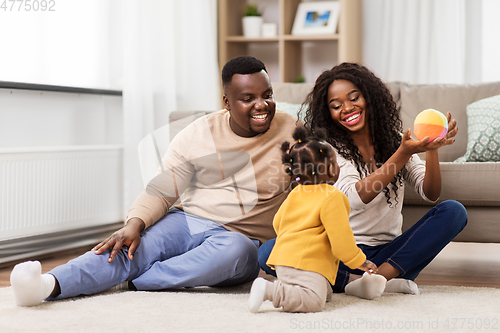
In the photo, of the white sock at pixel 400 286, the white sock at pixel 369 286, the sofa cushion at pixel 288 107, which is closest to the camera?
the white sock at pixel 369 286

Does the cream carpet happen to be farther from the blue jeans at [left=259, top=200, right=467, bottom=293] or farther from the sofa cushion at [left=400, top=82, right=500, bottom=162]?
the sofa cushion at [left=400, top=82, right=500, bottom=162]

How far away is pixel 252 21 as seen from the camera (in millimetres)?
3510

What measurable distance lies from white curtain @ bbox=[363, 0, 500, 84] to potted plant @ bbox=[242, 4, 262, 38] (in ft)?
2.49

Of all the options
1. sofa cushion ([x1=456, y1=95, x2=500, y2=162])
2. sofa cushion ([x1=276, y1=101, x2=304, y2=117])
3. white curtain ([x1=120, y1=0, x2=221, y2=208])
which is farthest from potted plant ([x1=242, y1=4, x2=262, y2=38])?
sofa cushion ([x1=456, y1=95, x2=500, y2=162])

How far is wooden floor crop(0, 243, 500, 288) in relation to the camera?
1784 millimetres

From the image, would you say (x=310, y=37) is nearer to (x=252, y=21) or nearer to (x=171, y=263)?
(x=252, y=21)

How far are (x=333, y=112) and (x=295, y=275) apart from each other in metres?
0.53

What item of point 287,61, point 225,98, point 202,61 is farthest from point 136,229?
point 287,61

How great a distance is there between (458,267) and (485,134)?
1.82ft

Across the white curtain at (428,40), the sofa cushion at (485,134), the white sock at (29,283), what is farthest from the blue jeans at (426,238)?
the white curtain at (428,40)

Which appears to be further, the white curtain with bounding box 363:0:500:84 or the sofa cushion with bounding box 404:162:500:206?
the white curtain with bounding box 363:0:500:84

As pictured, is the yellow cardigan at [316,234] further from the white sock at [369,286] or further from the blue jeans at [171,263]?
the blue jeans at [171,263]

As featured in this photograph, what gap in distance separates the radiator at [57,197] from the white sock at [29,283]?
932mm

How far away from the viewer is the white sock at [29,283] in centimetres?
129
